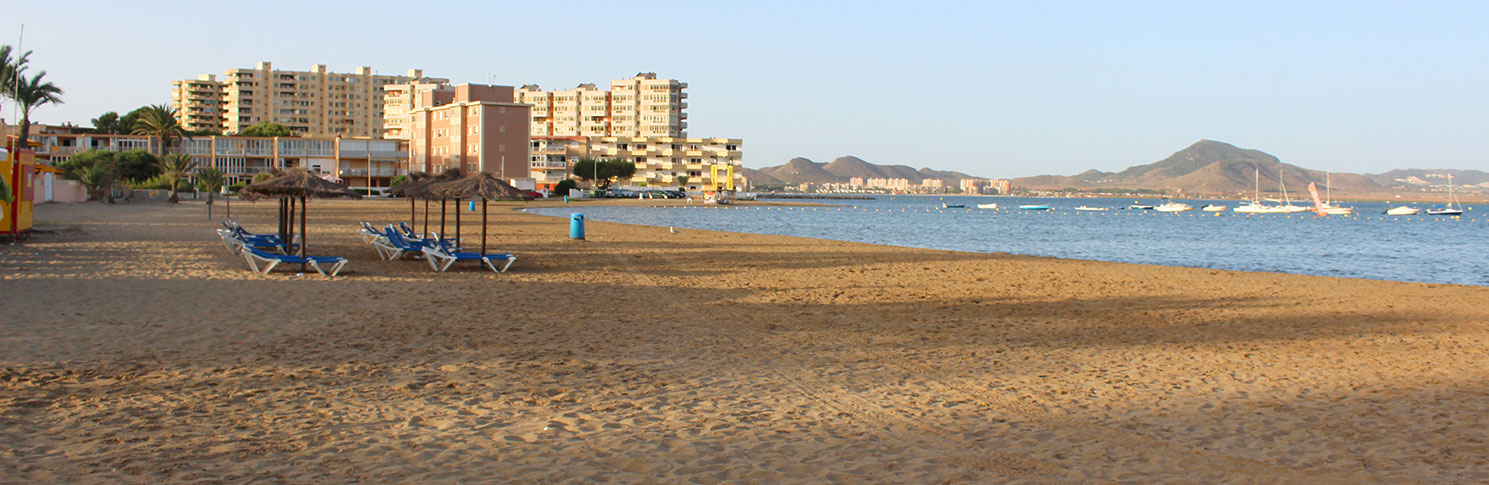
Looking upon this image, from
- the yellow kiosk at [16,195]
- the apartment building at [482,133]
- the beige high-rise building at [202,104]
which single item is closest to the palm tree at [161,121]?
the apartment building at [482,133]

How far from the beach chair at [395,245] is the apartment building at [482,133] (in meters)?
75.9

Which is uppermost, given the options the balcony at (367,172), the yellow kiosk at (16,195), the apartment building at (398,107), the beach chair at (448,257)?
the apartment building at (398,107)

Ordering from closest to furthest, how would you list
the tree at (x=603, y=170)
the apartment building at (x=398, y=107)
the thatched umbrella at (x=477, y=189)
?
the thatched umbrella at (x=477, y=189) < the tree at (x=603, y=170) < the apartment building at (x=398, y=107)

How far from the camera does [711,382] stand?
7129 millimetres

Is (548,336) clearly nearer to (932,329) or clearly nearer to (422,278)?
(932,329)

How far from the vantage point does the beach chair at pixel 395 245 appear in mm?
15945

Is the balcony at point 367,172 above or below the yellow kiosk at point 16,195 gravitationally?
above

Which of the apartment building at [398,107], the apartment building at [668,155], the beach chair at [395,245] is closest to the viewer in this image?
the beach chair at [395,245]

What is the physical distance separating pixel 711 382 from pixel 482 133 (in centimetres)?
8993

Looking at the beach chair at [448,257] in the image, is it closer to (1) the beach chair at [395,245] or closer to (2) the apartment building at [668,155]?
(1) the beach chair at [395,245]

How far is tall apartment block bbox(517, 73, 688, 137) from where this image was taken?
162 metres

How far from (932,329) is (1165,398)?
332 cm

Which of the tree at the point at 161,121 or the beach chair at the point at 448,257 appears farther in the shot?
the tree at the point at 161,121

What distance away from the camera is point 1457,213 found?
95.9 m
